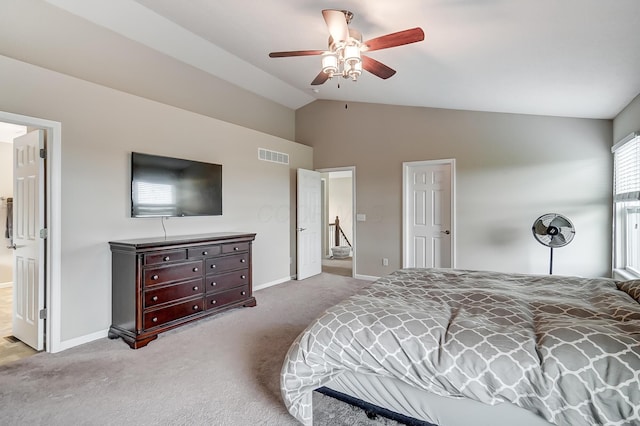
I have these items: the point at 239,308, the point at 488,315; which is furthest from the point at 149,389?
the point at 488,315

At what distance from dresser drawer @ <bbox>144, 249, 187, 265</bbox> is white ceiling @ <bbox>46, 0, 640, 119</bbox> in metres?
2.40

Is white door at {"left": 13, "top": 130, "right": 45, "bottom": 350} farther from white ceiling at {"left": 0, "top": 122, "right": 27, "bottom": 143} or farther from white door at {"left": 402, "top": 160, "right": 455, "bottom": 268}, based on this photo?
white door at {"left": 402, "top": 160, "right": 455, "bottom": 268}

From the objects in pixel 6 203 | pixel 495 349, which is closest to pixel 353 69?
pixel 495 349

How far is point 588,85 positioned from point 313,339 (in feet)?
11.0

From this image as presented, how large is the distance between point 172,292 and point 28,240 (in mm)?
1375

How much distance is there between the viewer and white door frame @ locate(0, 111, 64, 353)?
2746 millimetres

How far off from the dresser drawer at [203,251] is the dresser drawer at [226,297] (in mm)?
483

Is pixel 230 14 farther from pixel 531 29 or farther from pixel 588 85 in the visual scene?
pixel 588 85

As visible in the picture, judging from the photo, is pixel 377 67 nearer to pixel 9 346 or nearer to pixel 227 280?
pixel 227 280

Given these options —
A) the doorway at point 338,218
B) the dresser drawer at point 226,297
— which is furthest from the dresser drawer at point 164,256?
the doorway at point 338,218

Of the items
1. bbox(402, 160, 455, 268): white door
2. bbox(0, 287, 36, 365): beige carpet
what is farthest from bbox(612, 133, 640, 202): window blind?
bbox(0, 287, 36, 365): beige carpet

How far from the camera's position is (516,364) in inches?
52.4

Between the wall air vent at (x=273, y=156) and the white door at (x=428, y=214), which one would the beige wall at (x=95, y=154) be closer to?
the wall air vent at (x=273, y=156)

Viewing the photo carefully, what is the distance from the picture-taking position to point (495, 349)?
4.57 ft
